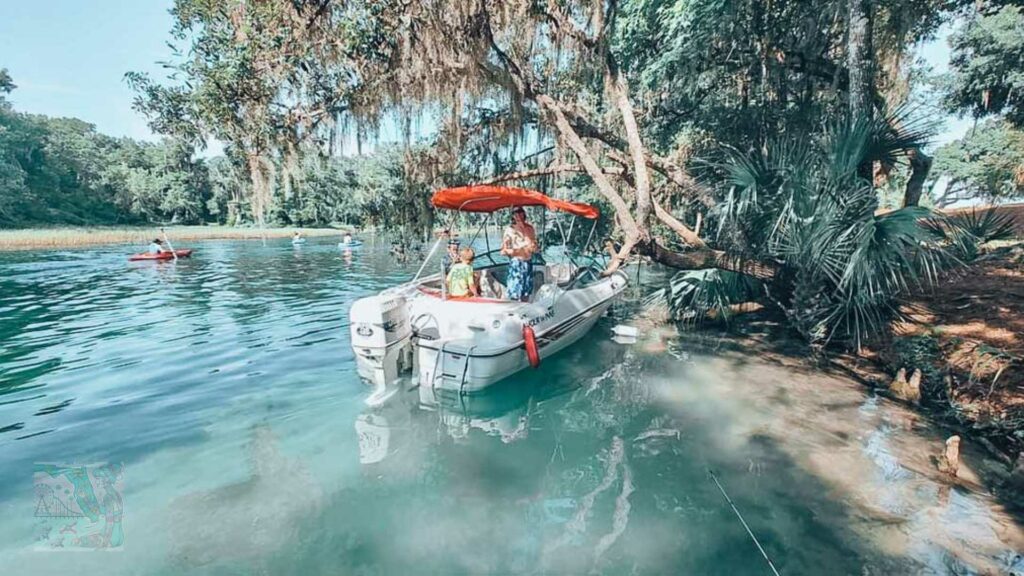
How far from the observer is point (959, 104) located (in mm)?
18406

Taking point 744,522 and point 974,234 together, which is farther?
point 974,234

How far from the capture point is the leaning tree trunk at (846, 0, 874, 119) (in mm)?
7617

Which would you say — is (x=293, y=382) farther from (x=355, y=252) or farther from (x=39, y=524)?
(x=355, y=252)

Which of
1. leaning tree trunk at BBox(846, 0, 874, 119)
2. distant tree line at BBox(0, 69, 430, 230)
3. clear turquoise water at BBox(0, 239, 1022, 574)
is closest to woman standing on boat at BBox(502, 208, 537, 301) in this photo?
clear turquoise water at BBox(0, 239, 1022, 574)

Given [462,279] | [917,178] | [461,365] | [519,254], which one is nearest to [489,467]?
[461,365]

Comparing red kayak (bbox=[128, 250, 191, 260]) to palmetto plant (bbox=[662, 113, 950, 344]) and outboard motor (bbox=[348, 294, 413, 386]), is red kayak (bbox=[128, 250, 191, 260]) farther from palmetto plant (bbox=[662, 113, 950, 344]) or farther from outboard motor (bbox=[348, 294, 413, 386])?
palmetto plant (bbox=[662, 113, 950, 344])

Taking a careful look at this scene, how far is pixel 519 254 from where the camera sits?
7.88m

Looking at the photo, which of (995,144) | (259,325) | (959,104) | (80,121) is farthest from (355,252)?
(80,121)

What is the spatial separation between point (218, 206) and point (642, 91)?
60.6 metres

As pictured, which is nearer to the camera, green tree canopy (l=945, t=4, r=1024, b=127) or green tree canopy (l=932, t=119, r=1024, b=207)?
green tree canopy (l=945, t=4, r=1024, b=127)

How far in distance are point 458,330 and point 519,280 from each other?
1628mm

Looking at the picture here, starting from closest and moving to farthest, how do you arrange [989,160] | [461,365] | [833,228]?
[461,365]
[833,228]
[989,160]

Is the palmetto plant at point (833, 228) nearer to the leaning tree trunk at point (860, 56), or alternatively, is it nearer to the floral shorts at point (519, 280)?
the leaning tree trunk at point (860, 56)

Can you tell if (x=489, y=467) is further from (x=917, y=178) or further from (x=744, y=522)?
(x=917, y=178)
